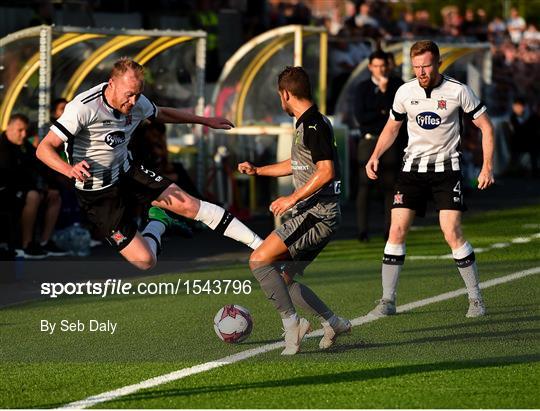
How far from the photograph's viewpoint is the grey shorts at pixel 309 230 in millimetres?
9781

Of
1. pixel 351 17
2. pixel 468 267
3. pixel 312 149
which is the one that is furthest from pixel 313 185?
pixel 351 17

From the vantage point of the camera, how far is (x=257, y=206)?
69.5ft

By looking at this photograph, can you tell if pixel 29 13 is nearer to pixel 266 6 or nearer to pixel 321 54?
pixel 321 54

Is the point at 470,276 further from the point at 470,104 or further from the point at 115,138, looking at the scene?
the point at 115,138

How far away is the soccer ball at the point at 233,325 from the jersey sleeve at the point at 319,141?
1.37m

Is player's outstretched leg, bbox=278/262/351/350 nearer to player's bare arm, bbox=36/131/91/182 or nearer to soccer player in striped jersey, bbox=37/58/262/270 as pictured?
soccer player in striped jersey, bbox=37/58/262/270

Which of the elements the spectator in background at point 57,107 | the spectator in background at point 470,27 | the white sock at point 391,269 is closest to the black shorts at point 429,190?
the white sock at point 391,269

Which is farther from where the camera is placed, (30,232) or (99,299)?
(30,232)

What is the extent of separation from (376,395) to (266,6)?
63.2ft

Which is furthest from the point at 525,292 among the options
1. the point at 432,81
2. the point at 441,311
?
the point at 432,81

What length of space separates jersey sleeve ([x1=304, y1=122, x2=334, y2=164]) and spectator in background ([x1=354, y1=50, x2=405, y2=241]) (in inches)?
259

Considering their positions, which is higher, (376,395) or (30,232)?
(376,395)

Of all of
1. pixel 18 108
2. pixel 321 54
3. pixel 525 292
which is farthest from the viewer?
pixel 321 54

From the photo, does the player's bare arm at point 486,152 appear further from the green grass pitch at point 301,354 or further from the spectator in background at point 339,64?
the spectator in background at point 339,64
